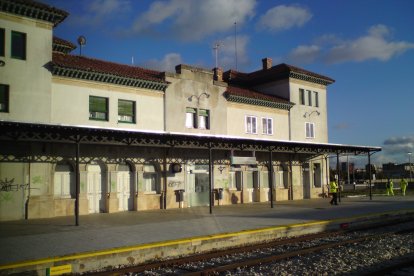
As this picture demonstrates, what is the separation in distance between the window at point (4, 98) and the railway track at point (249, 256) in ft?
38.1

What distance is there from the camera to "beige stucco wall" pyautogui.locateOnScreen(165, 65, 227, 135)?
23.2 m

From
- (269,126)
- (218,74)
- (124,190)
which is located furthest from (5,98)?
(218,74)

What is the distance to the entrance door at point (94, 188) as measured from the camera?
19469mm

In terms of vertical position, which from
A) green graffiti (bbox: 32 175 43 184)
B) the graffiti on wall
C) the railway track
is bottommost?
the railway track

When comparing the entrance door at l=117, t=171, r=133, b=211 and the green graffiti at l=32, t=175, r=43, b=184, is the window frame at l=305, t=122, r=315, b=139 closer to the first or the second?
the entrance door at l=117, t=171, r=133, b=211

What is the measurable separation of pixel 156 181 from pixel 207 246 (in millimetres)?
10455

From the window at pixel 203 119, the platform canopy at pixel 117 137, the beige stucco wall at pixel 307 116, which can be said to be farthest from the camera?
the beige stucco wall at pixel 307 116

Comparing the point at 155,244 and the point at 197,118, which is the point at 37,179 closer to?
the point at 155,244

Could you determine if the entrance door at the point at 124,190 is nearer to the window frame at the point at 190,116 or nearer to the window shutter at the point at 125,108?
the window shutter at the point at 125,108

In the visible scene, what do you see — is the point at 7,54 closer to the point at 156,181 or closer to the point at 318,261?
the point at 156,181

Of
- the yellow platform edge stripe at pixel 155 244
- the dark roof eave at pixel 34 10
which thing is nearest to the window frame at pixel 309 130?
the yellow platform edge stripe at pixel 155 244

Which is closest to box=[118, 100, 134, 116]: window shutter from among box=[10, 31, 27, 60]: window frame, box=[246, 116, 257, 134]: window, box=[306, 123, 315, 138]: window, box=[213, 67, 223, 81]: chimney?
box=[10, 31, 27, 60]: window frame

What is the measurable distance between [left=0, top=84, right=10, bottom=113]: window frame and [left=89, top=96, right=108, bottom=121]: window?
151 inches

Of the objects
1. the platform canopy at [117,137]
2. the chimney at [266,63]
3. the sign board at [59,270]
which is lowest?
the sign board at [59,270]
